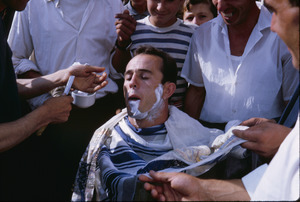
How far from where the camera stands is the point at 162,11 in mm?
3174

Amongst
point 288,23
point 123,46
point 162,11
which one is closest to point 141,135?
point 123,46

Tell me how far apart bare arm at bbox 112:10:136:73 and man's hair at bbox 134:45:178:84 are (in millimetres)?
226

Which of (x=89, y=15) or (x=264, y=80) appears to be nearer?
(x=264, y=80)

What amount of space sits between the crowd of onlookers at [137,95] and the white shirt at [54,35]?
0.4 inches

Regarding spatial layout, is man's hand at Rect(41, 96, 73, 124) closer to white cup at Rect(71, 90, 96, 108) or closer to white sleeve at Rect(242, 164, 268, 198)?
white cup at Rect(71, 90, 96, 108)

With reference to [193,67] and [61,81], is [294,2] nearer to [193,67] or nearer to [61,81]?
[193,67]

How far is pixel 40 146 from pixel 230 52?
2123 millimetres

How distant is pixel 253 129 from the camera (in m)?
2.17

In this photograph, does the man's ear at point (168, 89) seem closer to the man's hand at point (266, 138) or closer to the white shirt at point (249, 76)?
the white shirt at point (249, 76)

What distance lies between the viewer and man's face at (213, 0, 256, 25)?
2777 mm

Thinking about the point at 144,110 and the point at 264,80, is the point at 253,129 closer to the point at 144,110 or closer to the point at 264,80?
the point at 264,80

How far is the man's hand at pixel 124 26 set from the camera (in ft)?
10.1

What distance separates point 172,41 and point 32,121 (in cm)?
164

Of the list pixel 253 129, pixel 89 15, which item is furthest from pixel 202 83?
pixel 89 15
